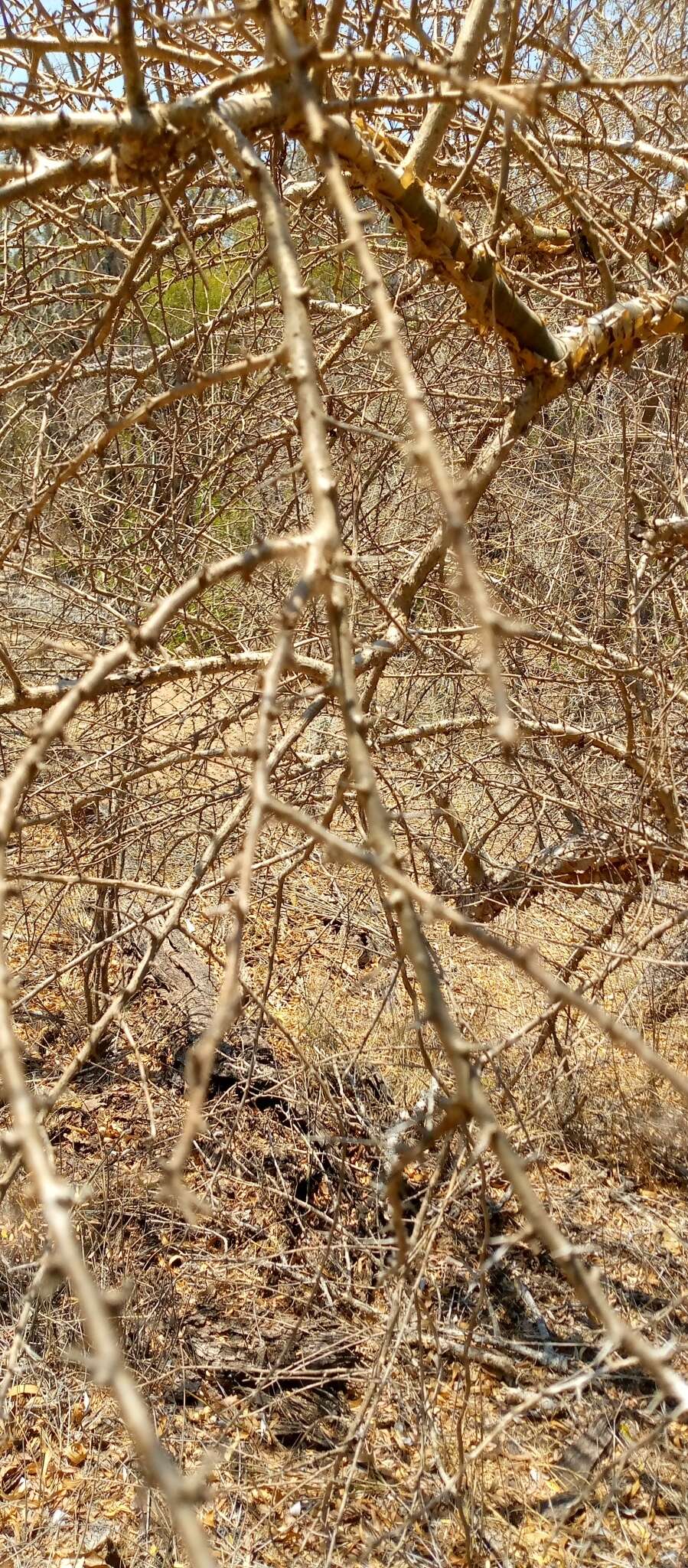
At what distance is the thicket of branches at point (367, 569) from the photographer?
0.86 metres

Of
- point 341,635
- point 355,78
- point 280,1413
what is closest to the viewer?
point 341,635

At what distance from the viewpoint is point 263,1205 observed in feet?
12.1

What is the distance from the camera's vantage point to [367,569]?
10.5ft

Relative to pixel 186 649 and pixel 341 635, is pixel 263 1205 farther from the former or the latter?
pixel 341 635

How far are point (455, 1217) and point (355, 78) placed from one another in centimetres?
314

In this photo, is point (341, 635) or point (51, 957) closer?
point (341, 635)

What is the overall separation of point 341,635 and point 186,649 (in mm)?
2808

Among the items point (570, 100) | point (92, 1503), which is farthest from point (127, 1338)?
point (570, 100)

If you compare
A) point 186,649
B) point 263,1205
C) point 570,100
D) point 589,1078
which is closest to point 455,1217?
point 263,1205

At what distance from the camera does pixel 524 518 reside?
164 inches

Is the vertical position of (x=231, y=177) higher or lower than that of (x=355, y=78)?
higher

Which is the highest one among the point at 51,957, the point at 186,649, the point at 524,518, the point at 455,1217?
the point at 524,518

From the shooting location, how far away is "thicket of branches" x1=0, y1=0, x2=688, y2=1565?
0.86m

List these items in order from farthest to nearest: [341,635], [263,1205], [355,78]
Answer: [263,1205] → [355,78] → [341,635]
